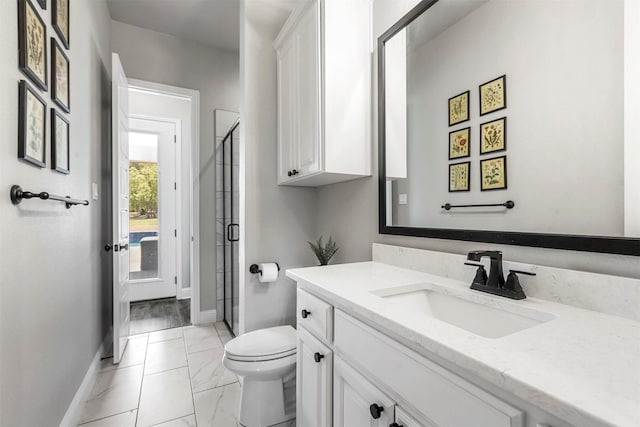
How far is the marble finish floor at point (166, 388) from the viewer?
1.65 meters

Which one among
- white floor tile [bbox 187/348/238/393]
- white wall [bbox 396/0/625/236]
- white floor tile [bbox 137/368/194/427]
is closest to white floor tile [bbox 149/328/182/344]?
white floor tile [bbox 187/348/238/393]

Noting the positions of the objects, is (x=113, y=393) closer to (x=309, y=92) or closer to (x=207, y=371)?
(x=207, y=371)

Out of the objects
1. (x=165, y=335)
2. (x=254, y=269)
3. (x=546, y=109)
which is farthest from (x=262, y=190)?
(x=165, y=335)

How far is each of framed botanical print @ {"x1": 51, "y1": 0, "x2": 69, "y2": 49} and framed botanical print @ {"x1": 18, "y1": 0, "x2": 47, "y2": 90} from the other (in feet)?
0.45

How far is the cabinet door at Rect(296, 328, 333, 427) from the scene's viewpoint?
3.48 ft

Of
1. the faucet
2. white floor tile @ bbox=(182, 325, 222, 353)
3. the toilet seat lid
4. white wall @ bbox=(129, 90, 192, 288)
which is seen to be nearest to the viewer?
the faucet

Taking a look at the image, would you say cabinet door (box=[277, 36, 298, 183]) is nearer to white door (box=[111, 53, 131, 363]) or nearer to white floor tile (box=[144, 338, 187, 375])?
white door (box=[111, 53, 131, 363])

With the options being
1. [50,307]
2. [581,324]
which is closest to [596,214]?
[581,324]

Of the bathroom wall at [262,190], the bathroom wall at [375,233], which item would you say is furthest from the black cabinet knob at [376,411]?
the bathroom wall at [262,190]

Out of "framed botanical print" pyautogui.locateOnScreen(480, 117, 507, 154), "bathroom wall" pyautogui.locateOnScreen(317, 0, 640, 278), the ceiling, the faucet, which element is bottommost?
the faucet

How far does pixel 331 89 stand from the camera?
58.2 inches

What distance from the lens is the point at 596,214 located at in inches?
31.7

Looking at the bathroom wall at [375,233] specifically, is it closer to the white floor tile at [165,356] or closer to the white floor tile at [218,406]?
the white floor tile at [218,406]

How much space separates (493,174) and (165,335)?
296 cm
